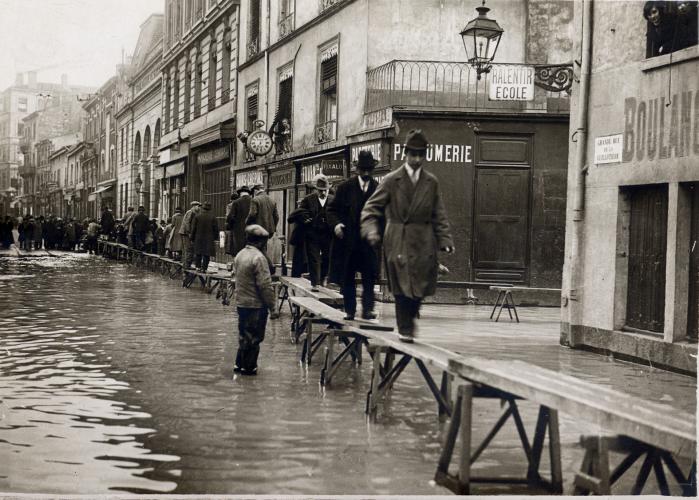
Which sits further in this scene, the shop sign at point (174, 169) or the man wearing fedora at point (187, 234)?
A: the shop sign at point (174, 169)

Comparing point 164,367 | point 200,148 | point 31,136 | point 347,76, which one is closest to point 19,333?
point 164,367

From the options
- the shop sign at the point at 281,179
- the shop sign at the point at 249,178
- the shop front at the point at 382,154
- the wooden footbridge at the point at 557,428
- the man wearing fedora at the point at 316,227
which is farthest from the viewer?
the shop sign at the point at 249,178

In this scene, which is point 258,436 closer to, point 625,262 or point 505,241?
point 625,262

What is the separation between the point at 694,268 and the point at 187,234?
47.7 feet

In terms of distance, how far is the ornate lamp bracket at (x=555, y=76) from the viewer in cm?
1564

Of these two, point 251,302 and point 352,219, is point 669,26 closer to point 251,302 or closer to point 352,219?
point 352,219

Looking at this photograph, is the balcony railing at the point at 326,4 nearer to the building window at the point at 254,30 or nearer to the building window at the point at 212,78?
the building window at the point at 254,30

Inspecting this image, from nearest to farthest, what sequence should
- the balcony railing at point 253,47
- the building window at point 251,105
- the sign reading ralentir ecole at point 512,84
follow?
the sign reading ralentir ecole at point 512,84, the balcony railing at point 253,47, the building window at point 251,105

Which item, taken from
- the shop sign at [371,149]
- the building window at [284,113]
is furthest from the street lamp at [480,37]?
the building window at [284,113]

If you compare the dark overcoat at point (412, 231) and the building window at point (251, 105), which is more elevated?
the building window at point (251, 105)

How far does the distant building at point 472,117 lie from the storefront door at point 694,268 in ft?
21.5

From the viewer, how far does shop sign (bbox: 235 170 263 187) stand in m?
27.2

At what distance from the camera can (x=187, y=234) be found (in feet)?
71.7

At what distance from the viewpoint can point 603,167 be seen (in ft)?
35.6
